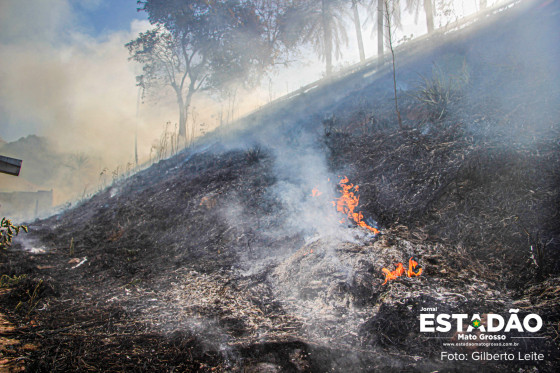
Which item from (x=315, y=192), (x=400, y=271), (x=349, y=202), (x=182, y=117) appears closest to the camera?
(x=400, y=271)

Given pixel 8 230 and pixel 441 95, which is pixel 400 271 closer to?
pixel 8 230

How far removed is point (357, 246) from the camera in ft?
13.2

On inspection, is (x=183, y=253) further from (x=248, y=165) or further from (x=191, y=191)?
(x=248, y=165)

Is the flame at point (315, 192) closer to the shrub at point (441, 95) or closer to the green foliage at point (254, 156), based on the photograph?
the green foliage at point (254, 156)

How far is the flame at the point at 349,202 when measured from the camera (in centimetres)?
475

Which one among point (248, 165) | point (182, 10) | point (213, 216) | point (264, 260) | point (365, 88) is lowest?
point (264, 260)

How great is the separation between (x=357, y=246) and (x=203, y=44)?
16.6 meters

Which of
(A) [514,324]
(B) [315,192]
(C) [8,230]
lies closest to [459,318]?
(A) [514,324]

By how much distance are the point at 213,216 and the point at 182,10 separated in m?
14.9

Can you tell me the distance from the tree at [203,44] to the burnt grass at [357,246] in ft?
34.5

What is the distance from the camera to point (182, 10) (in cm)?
1484

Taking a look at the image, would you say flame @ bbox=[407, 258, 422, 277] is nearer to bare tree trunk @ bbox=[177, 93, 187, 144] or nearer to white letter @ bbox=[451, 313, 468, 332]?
white letter @ bbox=[451, 313, 468, 332]

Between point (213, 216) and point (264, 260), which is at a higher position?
point (213, 216)

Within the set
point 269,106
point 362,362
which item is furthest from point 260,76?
point 362,362
